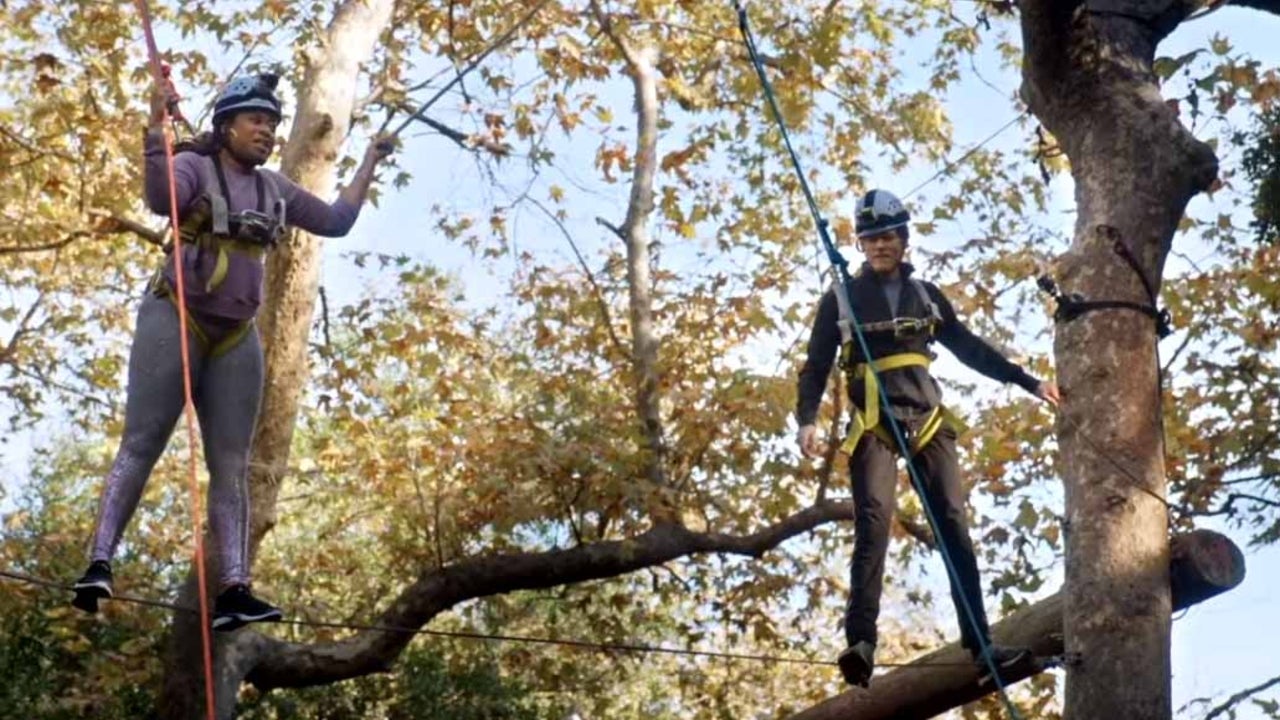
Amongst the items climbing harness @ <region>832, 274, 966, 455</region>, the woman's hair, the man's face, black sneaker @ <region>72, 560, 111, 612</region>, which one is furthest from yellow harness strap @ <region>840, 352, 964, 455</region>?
black sneaker @ <region>72, 560, 111, 612</region>

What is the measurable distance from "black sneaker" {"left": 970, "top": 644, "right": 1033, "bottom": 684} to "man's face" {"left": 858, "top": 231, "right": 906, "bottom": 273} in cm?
153

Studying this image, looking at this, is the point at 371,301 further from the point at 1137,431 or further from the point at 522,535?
the point at 1137,431

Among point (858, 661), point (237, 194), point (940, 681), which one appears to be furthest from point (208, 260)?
point (940, 681)

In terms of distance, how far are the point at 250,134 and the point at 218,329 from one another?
0.66 m

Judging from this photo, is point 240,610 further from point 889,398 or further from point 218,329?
point 889,398

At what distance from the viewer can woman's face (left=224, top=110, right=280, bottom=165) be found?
5352mm

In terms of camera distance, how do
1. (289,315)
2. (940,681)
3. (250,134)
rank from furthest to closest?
(289,315) → (940,681) → (250,134)

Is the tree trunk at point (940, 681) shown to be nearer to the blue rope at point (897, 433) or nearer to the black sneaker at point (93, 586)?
the blue rope at point (897, 433)

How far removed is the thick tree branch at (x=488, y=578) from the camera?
Answer: 10578mm

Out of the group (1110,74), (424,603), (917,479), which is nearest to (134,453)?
(917,479)

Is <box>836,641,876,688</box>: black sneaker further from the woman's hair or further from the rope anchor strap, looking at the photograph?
the woman's hair

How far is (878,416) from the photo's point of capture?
6.12m

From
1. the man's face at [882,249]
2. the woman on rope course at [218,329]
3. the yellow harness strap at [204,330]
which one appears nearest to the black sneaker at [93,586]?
the woman on rope course at [218,329]

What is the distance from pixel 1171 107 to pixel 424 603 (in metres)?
6.55
